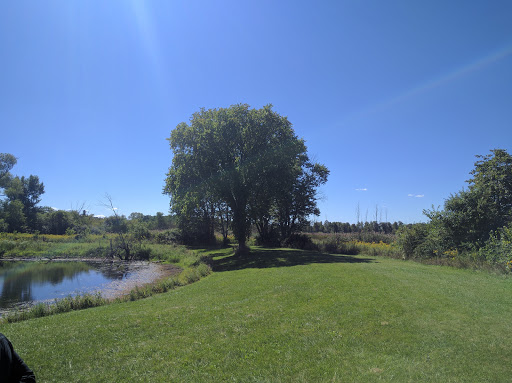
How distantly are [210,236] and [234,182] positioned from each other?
24016 millimetres

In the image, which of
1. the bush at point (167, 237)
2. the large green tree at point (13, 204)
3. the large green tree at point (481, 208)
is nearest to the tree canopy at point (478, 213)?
the large green tree at point (481, 208)

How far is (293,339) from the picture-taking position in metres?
5.88

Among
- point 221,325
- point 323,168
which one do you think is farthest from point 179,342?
point 323,168

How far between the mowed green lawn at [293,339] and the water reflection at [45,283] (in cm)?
Answer: 889

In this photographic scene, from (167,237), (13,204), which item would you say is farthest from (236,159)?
(13,204)

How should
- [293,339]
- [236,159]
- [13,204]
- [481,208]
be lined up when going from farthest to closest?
[13,204]
[236,159]
[481,208]
[293,339]

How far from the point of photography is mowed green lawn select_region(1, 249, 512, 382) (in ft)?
15.0

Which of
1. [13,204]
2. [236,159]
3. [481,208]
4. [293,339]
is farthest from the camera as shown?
[13,204]

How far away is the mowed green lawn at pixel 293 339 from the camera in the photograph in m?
4.58

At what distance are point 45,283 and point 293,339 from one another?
21.2m

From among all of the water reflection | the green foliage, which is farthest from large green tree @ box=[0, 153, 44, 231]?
the green foliage

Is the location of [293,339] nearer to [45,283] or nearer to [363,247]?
[45,283]

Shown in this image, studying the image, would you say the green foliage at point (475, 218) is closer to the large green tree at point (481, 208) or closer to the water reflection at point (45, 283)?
the large green tree at point (481, 208)

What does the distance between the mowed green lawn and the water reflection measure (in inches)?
350
